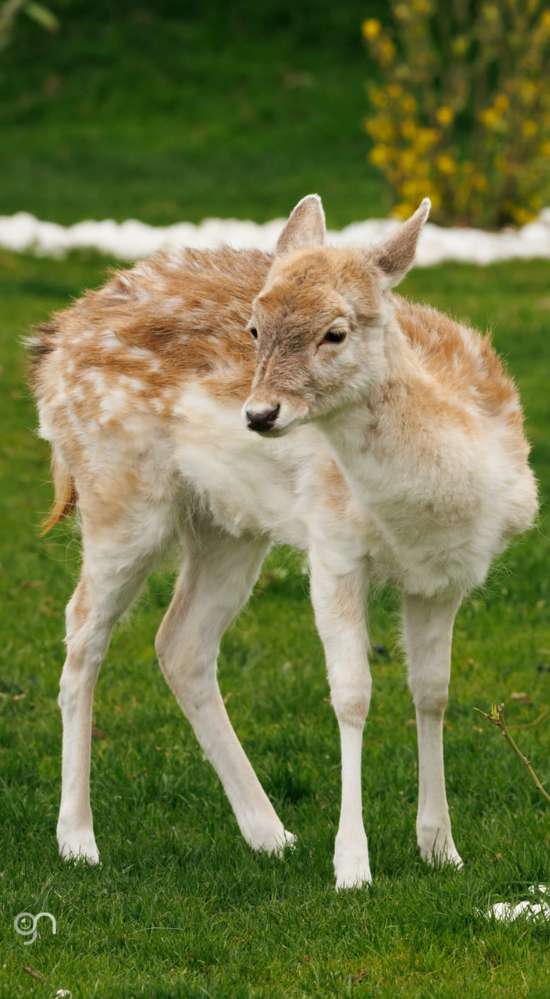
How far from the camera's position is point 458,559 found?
5.02 m

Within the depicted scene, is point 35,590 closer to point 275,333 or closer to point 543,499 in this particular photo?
point 543,499

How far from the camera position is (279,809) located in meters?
5.95

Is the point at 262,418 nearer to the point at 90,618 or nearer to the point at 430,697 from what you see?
the point at 430,697

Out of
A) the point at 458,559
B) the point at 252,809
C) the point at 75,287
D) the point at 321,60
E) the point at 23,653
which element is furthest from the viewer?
the point at 321,60

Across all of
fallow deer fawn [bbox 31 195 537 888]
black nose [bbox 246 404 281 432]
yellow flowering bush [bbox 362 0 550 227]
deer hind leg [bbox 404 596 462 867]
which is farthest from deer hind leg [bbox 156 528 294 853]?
yellow flowering bush [bbox 362 0 550 227]

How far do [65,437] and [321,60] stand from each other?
2035 centimetres

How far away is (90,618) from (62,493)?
586 mm

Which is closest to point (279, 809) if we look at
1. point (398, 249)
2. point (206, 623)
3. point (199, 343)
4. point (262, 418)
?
point (206, 623)

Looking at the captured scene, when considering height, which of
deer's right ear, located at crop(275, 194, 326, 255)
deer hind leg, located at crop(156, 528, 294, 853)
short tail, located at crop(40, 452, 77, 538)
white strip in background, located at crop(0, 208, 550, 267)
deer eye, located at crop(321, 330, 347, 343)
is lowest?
white strip in background, located at crop(0, 208, 550, 267)

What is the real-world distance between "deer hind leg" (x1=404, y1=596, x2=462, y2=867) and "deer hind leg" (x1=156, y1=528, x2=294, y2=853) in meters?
0.76

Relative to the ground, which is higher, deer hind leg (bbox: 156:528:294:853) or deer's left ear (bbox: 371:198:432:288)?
deer's left ear (bbox: 371:198:432:288)

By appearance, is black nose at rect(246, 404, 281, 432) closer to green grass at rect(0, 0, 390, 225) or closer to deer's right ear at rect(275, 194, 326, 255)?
deer's right ear at rect(275, 194, 326, 255)

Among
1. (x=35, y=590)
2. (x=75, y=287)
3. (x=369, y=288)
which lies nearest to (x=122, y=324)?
(x=369, y=288)

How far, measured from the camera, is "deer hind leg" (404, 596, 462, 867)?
5.29 meters
